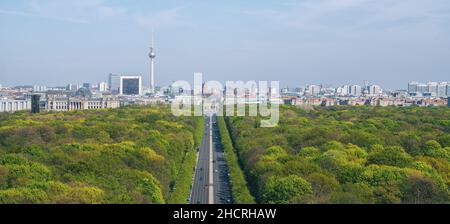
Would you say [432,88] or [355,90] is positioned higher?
[432,88]

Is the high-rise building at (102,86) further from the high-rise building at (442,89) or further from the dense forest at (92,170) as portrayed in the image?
the dense forest at (92,170)

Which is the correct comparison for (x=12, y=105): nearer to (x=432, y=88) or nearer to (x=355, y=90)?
(x=355, y=90)

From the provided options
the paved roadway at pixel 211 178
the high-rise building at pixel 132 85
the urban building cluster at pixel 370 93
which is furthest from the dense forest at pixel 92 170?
the high-rise building at pixel 132 85

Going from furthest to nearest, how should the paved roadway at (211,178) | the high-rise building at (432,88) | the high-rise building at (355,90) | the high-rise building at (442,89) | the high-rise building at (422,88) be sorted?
1. the high-rise building at (422,88)
2. the high-rise building at (355,90)
3. the high-rise building at (432,88)
4. the high-rise building at (442,89)
5. the paved roadway at (211,178)

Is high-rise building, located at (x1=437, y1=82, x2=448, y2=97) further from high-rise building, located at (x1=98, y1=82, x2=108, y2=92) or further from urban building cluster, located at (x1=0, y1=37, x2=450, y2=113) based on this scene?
high-rise building, located at (x1=98, y1=82, x2=108, y2=92)

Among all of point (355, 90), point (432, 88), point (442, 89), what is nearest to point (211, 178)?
point (355, 90)

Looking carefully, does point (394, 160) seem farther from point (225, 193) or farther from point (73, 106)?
point (73, 106)

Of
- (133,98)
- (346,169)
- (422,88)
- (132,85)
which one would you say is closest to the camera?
(346,169)

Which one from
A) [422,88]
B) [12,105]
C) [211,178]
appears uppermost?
[422,88]
